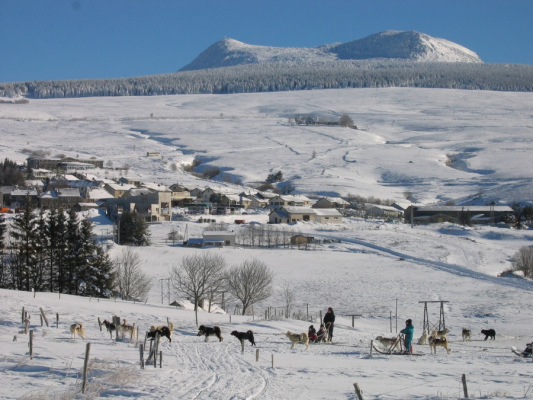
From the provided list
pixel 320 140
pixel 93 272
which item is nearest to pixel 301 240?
pixel 93 272

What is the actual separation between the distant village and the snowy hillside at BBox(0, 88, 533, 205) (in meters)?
8.51


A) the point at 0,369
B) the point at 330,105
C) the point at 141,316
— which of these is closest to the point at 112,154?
the point at 330,105

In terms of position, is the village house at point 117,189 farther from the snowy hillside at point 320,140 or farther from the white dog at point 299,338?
the white dog at point 299,338

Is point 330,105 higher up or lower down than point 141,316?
higher up

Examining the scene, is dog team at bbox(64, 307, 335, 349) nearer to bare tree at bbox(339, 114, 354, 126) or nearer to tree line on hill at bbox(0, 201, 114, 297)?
tree line on hill at bbox(0, 201, 114, 297)

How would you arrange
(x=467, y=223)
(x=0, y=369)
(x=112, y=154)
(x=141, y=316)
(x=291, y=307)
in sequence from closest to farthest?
(x=0, y=369), (x=141, y=316), (x=291, y=307), (x=467, y=223), (x=112, y=154)

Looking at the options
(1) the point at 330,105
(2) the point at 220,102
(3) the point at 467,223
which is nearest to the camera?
(3) the point at 467,223

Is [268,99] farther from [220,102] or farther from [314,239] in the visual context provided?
[314,239]

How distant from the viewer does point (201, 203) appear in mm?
67750

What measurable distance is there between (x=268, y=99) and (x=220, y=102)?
555 inches

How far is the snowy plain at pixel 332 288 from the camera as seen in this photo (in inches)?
420

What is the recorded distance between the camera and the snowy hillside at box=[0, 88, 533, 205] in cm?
9062

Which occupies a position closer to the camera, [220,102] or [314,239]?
[314,239]

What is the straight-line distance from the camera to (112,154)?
111m
